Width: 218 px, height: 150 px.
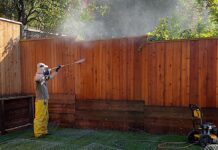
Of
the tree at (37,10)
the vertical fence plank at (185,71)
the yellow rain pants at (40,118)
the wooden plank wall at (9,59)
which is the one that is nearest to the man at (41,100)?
the yellow rain pants at (40,118)

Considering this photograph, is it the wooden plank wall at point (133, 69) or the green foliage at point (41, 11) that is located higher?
the green foliage at point (41, 11)

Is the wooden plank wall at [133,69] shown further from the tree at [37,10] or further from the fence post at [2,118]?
the tree at [37,10]

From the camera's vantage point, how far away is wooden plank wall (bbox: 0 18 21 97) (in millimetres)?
6242

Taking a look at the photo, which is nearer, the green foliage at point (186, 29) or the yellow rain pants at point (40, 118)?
the yellow rain pants at point (40, 118)

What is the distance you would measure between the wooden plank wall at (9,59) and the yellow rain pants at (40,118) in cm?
112

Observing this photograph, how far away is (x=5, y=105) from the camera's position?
5973 millimetres

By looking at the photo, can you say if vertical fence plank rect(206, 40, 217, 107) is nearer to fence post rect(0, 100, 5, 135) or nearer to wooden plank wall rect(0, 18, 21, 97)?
fence post rect(0, 100, 5, 135)

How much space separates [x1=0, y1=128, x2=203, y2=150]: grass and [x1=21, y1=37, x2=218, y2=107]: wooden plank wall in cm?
73

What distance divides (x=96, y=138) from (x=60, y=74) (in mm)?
1811

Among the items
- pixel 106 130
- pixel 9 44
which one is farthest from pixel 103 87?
pixel 9 44

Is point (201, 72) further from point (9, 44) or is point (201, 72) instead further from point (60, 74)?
point (9, 44)

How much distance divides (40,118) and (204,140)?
3196mm

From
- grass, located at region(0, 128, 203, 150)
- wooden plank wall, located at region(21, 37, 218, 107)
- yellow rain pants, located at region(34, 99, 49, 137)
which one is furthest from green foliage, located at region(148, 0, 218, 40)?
yellow rain pants, located at region(34, 99, 49, 137)

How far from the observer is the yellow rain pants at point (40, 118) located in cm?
562
